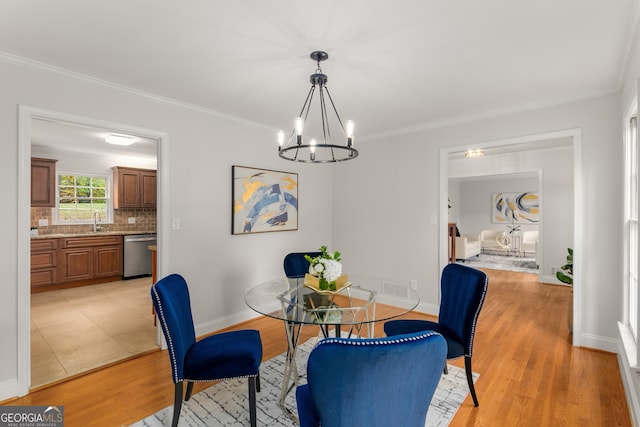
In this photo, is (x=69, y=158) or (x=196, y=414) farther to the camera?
(x=69, y=158)

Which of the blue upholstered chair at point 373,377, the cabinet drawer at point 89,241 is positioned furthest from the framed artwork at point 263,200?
the cabinet drawer at point 89,241

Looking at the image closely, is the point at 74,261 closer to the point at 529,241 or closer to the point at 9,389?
the point at 9,389

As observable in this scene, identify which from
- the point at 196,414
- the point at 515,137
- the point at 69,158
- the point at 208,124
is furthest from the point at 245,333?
the point at 69,158

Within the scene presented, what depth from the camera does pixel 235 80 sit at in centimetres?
265

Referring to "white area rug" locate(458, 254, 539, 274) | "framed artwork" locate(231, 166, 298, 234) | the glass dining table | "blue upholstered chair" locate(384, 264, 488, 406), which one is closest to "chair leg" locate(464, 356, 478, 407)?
"blue upholstered chair" locate(384, 264, 488, 406)

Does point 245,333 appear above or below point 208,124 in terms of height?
below

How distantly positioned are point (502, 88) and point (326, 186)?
2682 mm

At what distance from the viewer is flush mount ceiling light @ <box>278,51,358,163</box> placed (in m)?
2.14

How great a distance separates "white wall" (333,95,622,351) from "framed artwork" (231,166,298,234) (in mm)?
969

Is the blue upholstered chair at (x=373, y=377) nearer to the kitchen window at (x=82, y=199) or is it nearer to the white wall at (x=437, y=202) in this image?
the white wall at (x=437, y=202)

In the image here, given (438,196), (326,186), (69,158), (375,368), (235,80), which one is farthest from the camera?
(69,158)

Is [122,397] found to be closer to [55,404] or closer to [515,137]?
[55,404]

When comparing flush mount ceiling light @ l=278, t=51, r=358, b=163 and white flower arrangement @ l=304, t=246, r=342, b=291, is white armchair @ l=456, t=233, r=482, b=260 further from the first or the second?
white flower arrangement @ l=304, t=246, r=342, b=291

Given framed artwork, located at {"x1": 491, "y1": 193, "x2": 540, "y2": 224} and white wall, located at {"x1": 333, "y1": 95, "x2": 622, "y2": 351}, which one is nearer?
white wall, located at {"x1": 333, "y1": 95, "x2": 622, "y2": 351}
